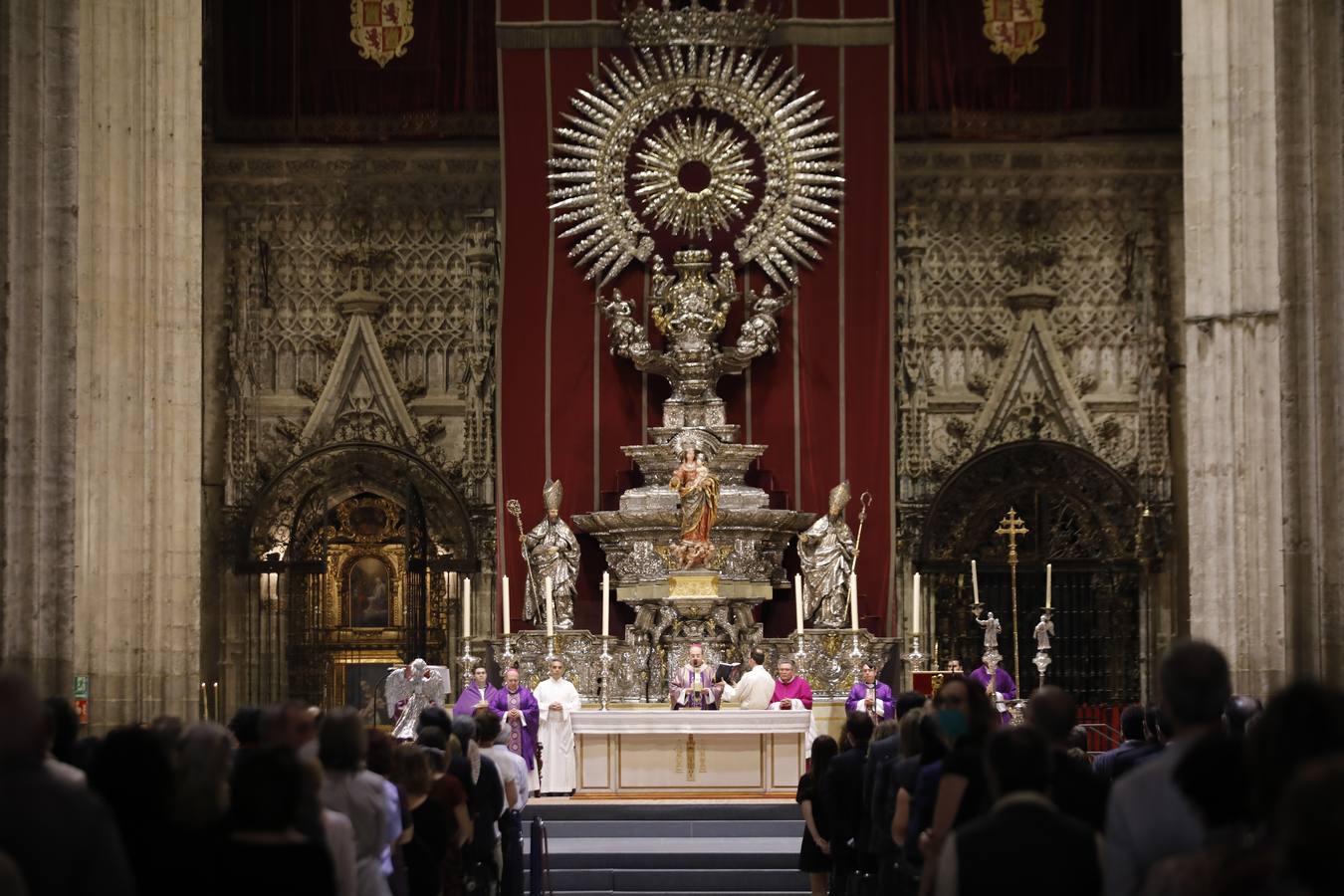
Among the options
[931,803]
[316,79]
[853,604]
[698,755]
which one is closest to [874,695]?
[698,755]

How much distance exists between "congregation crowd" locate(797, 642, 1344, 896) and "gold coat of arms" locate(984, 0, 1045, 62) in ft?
54.0

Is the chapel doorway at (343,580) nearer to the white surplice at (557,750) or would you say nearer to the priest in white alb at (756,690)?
the white surplice at (557,750)

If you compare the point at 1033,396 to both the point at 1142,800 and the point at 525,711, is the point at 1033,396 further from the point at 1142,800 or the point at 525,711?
the point at 1142,800

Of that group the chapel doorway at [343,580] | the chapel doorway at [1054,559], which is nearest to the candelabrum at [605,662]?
the chapel doorway at [343,580]

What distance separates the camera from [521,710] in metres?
17.4

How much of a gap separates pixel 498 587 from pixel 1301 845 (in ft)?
63.1

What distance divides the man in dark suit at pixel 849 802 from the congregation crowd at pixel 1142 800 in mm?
1993

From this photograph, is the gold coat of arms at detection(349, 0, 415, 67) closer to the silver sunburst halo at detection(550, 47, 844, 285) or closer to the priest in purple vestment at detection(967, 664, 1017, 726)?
the silver sunburst halo at detection(550, 47, 844, 285)

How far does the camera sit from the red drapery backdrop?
22.5 metres

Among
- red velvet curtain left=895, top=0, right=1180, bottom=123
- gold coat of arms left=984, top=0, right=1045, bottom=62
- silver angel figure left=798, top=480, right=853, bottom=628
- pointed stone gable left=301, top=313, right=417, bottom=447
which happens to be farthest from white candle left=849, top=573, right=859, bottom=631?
gold coat of arms left=984, top=0, right=1045, bottom=62

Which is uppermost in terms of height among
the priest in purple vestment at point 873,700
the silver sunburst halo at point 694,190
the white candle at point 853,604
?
the silver sunburst halo at point 694,190

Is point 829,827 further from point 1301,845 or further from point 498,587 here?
point 498,587

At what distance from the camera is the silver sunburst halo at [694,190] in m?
22.5

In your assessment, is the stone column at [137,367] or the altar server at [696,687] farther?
the altar server at [696,687]
